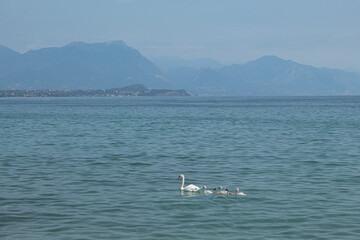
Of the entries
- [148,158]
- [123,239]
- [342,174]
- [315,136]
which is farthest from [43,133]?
[123,239]

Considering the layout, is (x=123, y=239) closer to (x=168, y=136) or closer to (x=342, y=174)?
(x=342, y=174)

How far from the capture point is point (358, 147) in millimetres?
44406

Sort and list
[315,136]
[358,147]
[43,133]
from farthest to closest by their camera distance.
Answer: [43,133] → [315,136] → [358,147]

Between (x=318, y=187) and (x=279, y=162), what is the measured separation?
8.64 m

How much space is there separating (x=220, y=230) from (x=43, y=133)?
4527 cm

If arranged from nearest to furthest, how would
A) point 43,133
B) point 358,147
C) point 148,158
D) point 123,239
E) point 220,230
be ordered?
1. point 123,239
2. point 220,230
3. point 148,158
4. point 358,147
5. point 43,133

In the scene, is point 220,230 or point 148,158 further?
point 148,158

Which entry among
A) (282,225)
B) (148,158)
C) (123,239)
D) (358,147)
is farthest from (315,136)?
(123,239)

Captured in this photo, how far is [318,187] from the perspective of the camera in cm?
2664

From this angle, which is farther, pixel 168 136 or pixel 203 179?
pixel 168 136

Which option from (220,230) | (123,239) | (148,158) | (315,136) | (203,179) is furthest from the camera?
(315,136)

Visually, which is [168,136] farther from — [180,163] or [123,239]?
[123,239]

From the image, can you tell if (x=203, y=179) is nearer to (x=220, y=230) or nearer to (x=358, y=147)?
(x=220, y=230)

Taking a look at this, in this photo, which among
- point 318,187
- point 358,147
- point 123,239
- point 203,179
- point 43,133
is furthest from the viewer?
point 43,133
